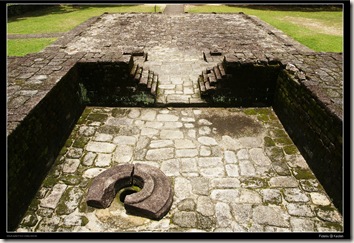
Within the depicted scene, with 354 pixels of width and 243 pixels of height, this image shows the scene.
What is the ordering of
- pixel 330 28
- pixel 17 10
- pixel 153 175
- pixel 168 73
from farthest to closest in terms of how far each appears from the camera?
pixel 17 10 < pixel 330 28 < pixel 168 73 < pixel 153 175

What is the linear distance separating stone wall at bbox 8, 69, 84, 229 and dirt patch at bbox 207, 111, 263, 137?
11.4ft

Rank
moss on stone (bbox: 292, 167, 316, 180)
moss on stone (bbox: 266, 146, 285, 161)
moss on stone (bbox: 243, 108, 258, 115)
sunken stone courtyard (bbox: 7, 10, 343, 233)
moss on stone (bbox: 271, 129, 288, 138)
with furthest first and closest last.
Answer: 1. moss on stone (bbox: 243, 108, 258, 115)
2. moss on stone (bbox: 271, 129, 288, 138)
3. moss on stone (bbox: 266, 146, 285, 161)
4. moss on stone (bbox: 292, 167, 316, 180)
5. sunken stone courtyard (bbox: 7, 10, 343, 233)

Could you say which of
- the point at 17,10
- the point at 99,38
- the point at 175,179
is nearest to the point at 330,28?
the point at 99,38

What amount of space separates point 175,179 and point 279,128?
303 centimetres

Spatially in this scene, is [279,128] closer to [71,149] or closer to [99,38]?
[71,149]

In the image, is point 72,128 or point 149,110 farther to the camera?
point 149,110

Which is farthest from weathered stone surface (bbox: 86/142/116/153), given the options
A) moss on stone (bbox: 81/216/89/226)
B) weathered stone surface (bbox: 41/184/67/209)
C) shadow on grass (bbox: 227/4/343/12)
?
shadow on grass (bbox: 227/4/343/12)

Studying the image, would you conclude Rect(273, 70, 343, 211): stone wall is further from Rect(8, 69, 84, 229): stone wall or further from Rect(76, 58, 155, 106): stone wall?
Rect(8, 69, 84, 229): stone wall

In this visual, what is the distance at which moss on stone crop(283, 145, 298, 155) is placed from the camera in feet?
17.1

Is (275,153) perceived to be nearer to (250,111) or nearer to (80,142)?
(250,111)

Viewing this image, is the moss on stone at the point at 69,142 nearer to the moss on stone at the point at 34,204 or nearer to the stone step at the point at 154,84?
the moss on stone at the point at 34,204

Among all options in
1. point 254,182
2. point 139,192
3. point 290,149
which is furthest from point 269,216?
point 139,192

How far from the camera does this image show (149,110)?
667cm

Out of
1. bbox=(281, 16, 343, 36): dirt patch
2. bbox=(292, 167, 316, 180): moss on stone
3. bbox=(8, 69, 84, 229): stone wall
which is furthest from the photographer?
bbox=(281, 16, 343, 36): dirt patch
